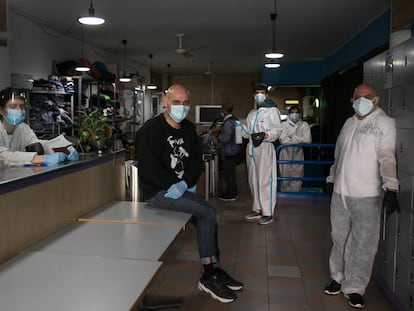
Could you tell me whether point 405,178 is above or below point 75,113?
below

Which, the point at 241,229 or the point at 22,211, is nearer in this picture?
the point at 22,211

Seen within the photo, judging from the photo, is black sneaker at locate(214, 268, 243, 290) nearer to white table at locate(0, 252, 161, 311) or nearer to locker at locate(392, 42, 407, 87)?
white table at locate(0, 252, 161, 311)

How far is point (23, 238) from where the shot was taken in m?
2.17

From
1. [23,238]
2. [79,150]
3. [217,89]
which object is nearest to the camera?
[23,238]

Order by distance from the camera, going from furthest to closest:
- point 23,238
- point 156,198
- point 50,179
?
point 156,198 < point 50,179 < point 23,238

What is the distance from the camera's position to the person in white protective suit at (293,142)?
23.2 ft

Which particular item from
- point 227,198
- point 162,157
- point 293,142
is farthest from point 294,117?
point 162,157

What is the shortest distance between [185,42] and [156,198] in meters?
6.19

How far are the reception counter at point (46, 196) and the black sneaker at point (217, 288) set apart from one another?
986 mm

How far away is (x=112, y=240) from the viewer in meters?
2.31

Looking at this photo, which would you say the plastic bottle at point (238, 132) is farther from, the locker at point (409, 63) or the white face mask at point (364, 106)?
the locker at point (409, 63)

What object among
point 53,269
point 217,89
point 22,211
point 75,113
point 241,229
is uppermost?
point 217,89

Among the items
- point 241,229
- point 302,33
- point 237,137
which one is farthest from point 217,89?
point 241,229

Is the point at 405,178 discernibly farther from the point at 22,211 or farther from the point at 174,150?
the point at 22,211
